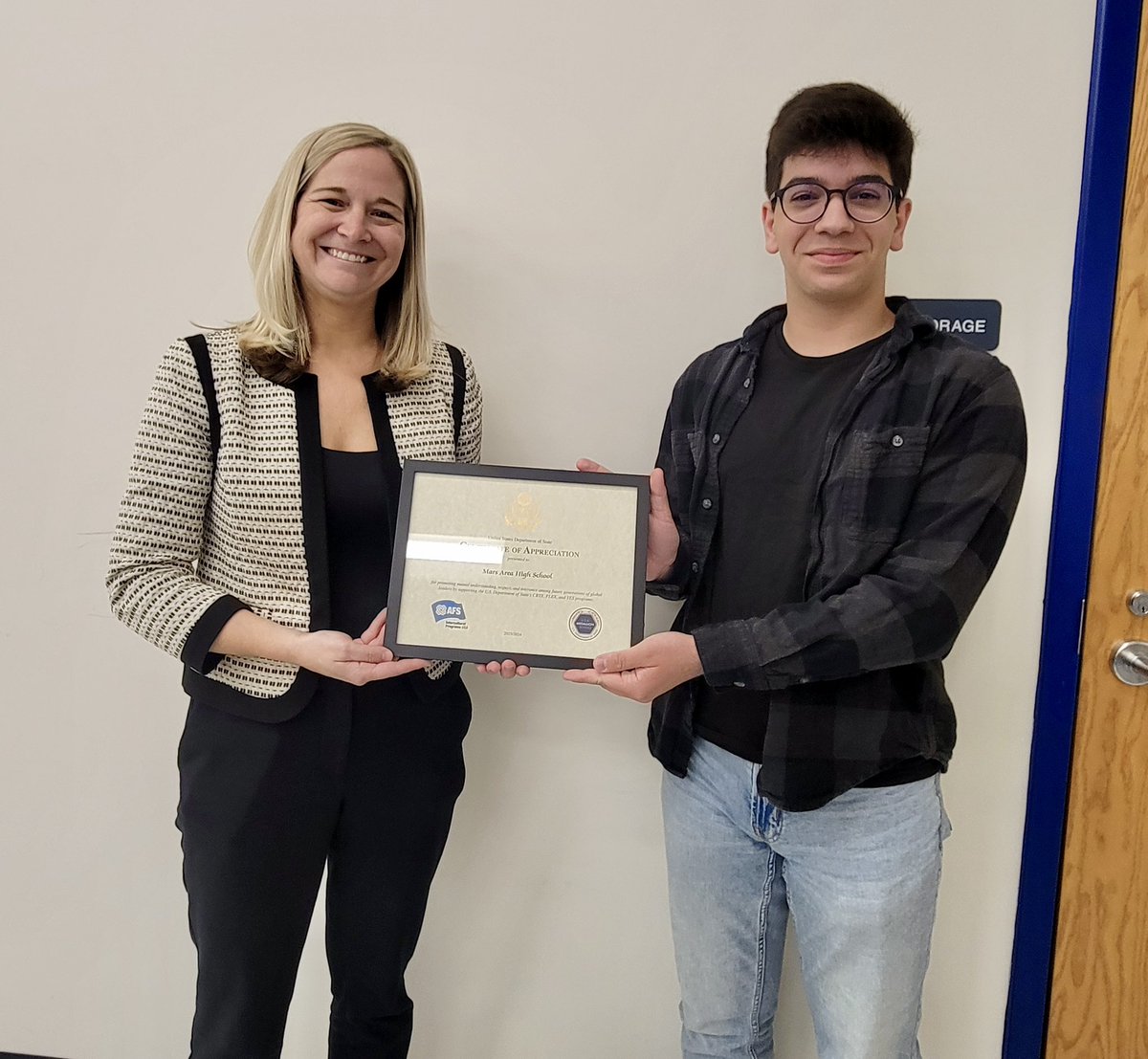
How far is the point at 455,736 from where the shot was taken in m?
1.30

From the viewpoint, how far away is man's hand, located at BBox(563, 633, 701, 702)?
110cm

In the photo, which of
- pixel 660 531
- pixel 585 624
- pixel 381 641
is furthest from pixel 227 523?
pixel 660 531

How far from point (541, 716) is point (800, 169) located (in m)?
1.08

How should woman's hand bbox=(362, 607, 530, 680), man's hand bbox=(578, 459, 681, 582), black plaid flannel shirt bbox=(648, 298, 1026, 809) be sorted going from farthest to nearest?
man's hand bbox=(578, 459, 681, 582) < woman's hand bbox=(362, 607, 530, 680) < black plaid flannel shirt bbox=(648, 298, 1026, 809)

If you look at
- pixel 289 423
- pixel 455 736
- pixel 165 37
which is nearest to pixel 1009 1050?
pixel 455 736

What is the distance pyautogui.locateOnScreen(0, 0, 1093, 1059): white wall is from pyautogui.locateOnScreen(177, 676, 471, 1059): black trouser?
1.20ft

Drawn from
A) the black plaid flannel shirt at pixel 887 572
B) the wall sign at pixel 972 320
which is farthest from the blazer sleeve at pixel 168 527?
the wall sign at pixel 972 320

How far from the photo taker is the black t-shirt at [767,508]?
114 cm

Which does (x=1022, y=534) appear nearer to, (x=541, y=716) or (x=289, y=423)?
(x=541, y=716)

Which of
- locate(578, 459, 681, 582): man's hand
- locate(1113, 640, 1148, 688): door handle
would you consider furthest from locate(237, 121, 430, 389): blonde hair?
locate(1113, 640, 1148, 688): door handle

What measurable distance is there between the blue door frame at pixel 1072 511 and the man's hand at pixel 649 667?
783mm

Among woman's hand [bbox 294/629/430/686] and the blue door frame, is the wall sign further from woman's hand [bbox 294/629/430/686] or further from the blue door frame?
woman's hand [bbox 294/629/430/686]

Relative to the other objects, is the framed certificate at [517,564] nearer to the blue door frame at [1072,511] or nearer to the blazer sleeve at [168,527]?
the blazer sleeve at [168,527]

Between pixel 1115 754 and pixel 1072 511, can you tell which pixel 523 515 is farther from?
pixel 1115 754
